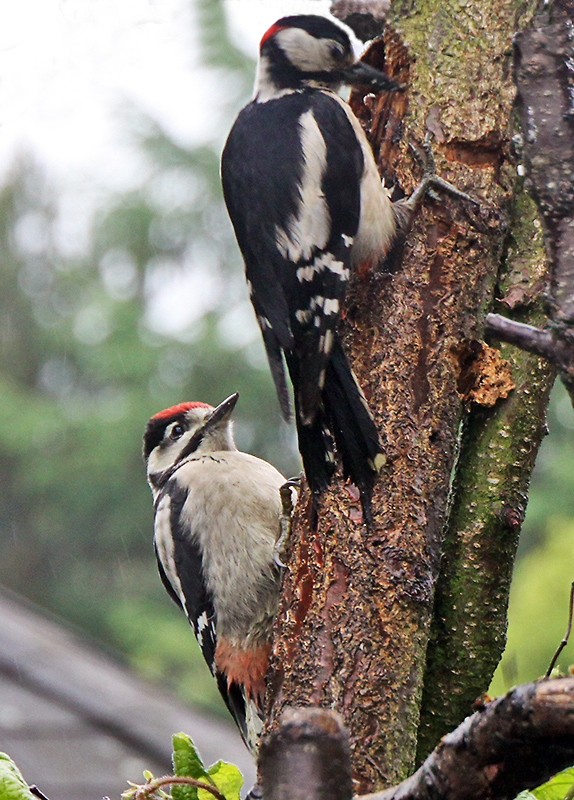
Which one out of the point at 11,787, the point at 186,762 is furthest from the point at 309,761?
the point at 186,762

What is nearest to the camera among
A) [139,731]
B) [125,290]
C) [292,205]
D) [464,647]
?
[464,647]

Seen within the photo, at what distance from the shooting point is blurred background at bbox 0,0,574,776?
7.04 metres

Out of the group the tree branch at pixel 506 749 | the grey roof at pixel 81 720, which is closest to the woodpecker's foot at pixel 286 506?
the tree branch at pixel 506 749

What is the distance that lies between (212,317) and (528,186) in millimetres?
6484

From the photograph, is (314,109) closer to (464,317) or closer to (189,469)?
(464,317)

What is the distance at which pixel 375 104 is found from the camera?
1.76 m

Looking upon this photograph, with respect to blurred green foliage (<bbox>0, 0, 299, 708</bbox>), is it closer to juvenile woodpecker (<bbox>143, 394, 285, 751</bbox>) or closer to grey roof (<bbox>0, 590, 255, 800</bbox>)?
grey roof (<bbox>0, 590, 255, 800</bbox>)

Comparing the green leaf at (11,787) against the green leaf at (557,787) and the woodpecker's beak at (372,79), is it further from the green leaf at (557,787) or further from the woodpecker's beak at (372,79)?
the woodpecker's beak at (372,79)

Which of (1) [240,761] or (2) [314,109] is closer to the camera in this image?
(2) [314,109]

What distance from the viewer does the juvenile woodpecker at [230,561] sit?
198 cm

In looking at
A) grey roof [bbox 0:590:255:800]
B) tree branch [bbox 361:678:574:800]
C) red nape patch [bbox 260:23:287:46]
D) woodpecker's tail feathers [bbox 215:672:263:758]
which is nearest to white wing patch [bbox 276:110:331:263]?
red nape patch [bbox 260:23:287:46]

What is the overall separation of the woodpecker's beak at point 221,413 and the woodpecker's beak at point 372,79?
773 millimetres

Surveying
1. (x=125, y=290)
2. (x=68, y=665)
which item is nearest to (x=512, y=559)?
(x=68, y=665)

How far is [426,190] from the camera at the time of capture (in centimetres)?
158
